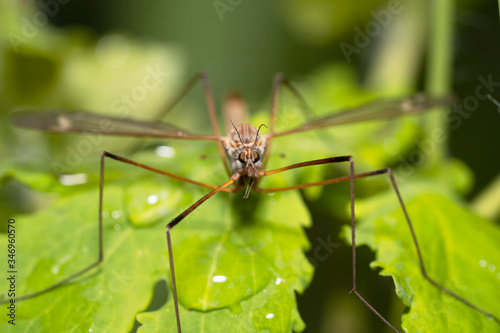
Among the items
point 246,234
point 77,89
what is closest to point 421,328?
point 246,234

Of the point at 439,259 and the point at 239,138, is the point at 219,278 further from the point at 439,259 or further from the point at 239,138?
the point at 439,259

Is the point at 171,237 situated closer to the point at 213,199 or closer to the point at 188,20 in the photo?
the point at 213,199

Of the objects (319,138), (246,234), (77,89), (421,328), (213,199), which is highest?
(77,89)

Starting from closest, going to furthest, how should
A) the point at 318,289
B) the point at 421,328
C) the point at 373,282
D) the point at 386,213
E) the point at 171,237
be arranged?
1. the point at 421,328
2. the point at 171,237
3. the point at 386,213
4. the point at 373,282
5. the point at 318,289

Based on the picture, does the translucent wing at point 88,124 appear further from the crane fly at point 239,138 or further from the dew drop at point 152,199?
the dew drop at point 152,199
